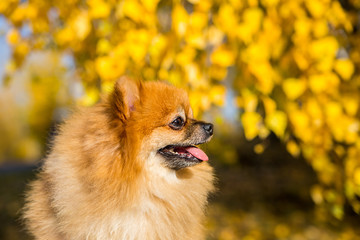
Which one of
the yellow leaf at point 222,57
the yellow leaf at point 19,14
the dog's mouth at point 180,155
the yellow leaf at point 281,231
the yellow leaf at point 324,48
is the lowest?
the yellow leaf at point 281,231

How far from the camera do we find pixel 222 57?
105 inches

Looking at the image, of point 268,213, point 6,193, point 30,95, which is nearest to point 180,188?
point 268,213

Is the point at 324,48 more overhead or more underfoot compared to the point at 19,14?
more underfoot

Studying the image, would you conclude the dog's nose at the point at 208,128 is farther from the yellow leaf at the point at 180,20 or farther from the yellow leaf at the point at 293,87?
the yellow leaf at the point at 293,87

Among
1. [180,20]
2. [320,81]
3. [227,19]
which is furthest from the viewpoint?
[320,81]

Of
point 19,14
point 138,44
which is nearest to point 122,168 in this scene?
point 138,44

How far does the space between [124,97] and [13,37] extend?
144 centimetres

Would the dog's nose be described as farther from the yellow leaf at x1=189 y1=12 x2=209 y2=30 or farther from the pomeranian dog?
the yellow leaf at x1=189 y1=12 x2=209 y2=30

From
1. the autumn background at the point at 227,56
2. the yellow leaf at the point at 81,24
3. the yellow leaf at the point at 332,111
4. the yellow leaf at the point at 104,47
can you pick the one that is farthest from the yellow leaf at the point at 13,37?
the yellow leaf at the point at 332,111

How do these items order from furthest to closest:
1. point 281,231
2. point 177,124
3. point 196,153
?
point 281,231, point 196,153, point 177,124

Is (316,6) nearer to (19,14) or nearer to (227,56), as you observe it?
(227,56)

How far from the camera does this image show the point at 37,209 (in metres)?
2.28

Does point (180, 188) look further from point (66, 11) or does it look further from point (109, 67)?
point (66, 11)

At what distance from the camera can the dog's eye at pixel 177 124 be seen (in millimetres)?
2152
